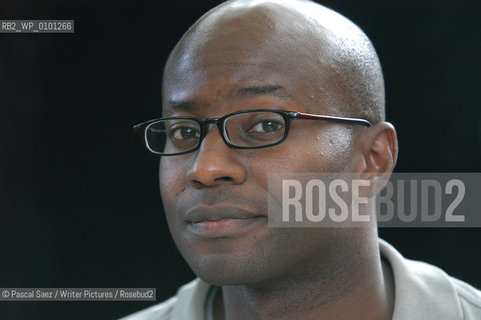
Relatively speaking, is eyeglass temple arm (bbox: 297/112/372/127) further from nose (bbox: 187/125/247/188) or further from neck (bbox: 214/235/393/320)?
neck (bbox: 214/235/393/320)

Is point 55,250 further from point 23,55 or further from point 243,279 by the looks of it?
point 243,279

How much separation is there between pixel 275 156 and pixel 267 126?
8 cm

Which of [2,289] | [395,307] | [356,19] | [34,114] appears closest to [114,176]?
[34,114]

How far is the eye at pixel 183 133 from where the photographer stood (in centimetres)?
221

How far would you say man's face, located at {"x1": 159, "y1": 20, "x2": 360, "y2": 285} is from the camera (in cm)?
206

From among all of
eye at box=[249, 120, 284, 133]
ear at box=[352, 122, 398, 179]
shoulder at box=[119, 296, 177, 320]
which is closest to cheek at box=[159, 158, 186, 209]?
eye at box=[249, 120, 284, 133]

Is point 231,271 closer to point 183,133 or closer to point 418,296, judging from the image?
point 183,133

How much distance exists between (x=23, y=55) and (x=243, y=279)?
142cm

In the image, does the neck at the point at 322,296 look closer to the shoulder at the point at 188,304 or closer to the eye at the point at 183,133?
the shoulder at the point at 188,304

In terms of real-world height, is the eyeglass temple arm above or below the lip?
above

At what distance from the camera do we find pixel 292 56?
215 centimetres

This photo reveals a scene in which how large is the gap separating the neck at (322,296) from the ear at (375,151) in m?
0.22

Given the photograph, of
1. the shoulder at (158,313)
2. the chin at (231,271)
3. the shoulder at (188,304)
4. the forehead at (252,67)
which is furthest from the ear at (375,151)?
the shoulder at (158,313)

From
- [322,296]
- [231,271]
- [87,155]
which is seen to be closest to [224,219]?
[231,271]
